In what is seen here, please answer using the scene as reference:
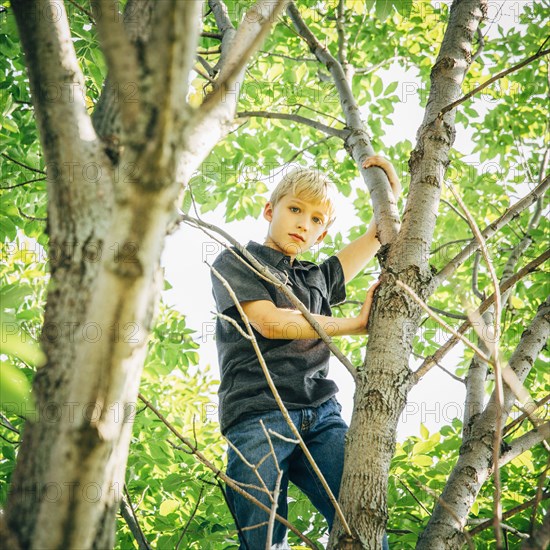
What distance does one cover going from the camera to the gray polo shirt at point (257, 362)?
2.45 meters

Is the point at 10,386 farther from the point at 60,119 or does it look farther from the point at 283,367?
the point at 283,367

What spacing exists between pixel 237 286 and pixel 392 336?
811 mm

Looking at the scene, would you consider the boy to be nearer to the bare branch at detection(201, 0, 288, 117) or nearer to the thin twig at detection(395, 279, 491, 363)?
the thin twig at detection(395, 279, 491, 363)

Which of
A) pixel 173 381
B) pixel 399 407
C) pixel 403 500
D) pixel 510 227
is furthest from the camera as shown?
pixel 173 381

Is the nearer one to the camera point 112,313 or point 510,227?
point 112,313

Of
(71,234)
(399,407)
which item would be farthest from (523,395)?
(71,234)

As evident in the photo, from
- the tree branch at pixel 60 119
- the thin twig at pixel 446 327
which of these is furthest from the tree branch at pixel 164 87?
the thin twig at pixel 446 327

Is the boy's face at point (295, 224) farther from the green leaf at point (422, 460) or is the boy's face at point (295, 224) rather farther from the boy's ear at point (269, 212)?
the green leaf at point (422, 460)

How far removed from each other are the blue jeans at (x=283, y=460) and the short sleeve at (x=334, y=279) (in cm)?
69

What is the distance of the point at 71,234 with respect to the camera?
1.03 metres

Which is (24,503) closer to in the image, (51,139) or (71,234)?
(71,234)

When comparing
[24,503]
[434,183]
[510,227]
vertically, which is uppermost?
[510,227]

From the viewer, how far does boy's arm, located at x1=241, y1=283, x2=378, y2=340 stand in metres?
2.11

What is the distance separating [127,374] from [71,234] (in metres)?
0.25
